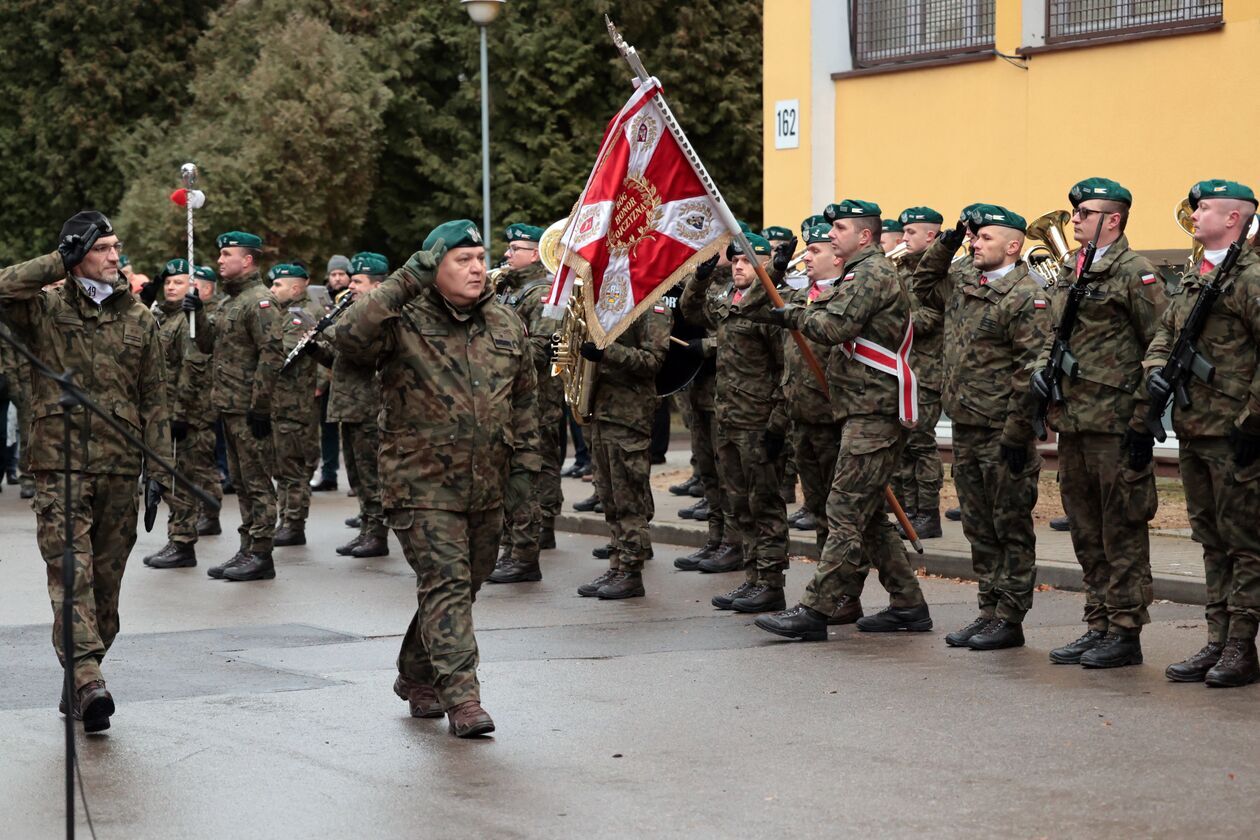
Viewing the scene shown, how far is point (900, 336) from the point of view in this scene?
9922mm

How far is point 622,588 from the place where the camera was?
1188 cm

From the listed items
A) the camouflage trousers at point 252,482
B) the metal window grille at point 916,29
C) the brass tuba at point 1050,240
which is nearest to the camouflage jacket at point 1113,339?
the brass tuba at point 1050,240

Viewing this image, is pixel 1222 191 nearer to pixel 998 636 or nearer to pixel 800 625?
pixel 998 636

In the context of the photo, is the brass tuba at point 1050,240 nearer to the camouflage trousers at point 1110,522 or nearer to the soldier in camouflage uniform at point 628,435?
the camouflage trousers at point 1110,522

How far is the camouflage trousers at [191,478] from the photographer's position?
13703 millimetres

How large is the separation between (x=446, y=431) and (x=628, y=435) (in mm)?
4020

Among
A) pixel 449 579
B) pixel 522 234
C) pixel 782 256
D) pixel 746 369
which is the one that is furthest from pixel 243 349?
pixel 449 579

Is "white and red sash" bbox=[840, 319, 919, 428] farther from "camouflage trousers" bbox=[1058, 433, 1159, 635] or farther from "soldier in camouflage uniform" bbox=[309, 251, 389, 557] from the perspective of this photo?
"soldier in camouflage uniform" bbox=[309, 251, 389, 557]

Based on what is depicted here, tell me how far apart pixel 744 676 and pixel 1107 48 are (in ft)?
33.1

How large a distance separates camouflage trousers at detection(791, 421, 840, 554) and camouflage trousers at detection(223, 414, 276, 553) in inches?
170

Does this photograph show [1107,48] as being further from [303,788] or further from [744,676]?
[303,788]

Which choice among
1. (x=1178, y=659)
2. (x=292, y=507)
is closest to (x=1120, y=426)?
(x=1178, y=659)

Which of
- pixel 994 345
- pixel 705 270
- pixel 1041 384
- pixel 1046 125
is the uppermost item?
pixel 1046 125

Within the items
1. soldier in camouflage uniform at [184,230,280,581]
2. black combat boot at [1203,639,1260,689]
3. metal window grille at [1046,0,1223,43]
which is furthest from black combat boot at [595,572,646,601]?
metal window grille at [1046,0,1223,43]
